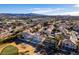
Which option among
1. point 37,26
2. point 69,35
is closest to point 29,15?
point 37,26

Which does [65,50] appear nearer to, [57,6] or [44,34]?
[44,34]

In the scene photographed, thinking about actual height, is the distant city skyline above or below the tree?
above

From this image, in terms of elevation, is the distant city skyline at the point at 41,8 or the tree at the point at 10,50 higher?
the distant city skyline at the point at 41,8

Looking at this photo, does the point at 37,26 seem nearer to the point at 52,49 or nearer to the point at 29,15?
the point at 29,15

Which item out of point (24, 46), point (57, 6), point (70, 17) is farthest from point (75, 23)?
point (24, 46)

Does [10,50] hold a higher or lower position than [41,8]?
lower

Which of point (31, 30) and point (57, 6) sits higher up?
point (57, 6)
